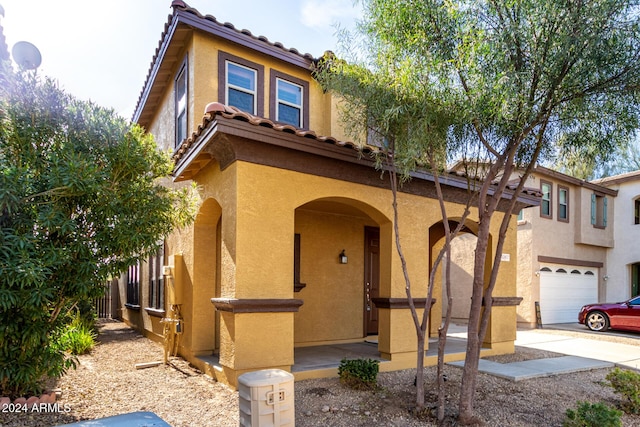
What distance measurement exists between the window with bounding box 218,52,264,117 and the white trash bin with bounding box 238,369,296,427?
5.96 metres

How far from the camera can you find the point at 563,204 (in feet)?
58.4

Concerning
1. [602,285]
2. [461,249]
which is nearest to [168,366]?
[461,249]

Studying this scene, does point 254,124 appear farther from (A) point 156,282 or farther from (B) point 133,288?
(B) point 133,288

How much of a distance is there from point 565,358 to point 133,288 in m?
12.1

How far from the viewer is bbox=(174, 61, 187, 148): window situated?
353 inches

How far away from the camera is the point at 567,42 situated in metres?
4.87

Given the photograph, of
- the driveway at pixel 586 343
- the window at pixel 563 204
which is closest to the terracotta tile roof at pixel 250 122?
the driveway at pixel 586 343

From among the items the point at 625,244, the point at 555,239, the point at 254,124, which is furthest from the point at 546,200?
the point at 254,124

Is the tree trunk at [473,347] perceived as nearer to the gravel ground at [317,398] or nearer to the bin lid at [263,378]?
the gravel ground at [317,398]

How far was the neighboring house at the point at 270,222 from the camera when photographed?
20.3ft

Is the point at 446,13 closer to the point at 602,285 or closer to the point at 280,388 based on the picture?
the point at 280,388

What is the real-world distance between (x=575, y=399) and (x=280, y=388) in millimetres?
4816

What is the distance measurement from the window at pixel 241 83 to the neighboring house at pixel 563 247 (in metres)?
11.2

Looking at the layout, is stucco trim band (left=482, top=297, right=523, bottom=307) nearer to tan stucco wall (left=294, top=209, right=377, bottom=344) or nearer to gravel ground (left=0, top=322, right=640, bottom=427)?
gravel ground (left=0, top=322, right=640, bottom=427)
